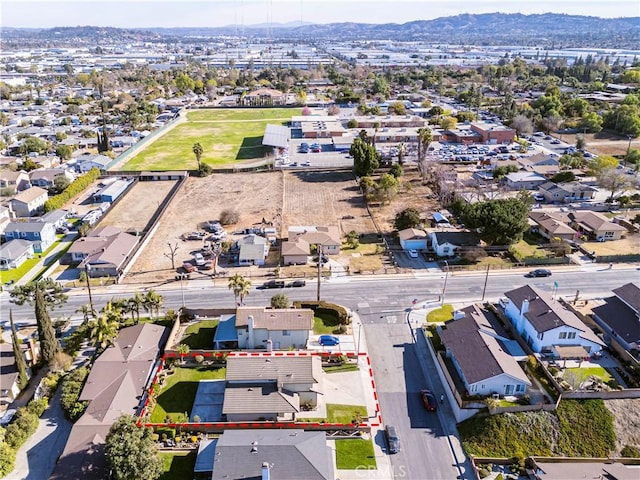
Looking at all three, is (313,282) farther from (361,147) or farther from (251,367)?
(361,147)

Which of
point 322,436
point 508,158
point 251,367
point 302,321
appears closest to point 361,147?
point 508,158

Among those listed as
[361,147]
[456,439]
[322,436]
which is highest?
[361,147]

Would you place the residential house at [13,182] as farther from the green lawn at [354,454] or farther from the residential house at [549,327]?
the residential house at [549,327]

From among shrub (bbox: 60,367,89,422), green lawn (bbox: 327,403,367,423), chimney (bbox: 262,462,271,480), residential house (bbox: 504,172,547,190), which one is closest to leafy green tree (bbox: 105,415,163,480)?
shrub (bbox: 60,367,89,422)

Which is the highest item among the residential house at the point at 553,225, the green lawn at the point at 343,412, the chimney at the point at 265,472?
the residential house at the point at 553,225

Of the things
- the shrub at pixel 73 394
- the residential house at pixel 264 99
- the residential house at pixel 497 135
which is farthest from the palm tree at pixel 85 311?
the residential house at pixel 264 99

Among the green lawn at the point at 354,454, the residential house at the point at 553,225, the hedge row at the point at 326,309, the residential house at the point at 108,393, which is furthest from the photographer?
the residential house at the point at 553,225
